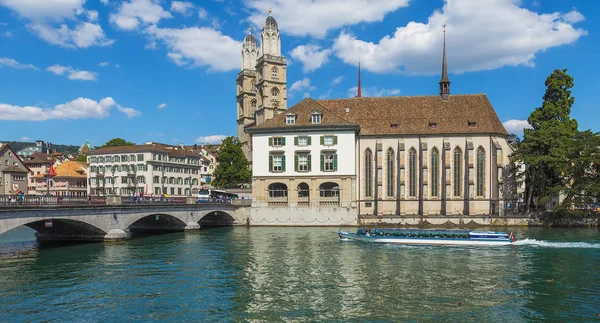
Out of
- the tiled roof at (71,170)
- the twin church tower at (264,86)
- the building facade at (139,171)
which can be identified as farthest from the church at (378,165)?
the tiled roof at (71,170)

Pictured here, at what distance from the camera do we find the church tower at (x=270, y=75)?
370ft

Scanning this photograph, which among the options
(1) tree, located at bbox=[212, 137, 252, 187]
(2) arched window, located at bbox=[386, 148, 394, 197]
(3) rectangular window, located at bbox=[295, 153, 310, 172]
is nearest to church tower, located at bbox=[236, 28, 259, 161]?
(1) tree, located at bbox=[212, 137, 252, 187]

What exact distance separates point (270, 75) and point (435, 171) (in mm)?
59732

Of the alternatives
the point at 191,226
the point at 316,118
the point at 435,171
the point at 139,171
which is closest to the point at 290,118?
the point at 316,118

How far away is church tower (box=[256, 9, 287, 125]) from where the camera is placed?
370 feet

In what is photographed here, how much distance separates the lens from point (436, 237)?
43250 millimetres

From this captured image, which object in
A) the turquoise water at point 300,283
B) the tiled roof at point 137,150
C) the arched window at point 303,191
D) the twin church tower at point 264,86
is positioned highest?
the twin church tower at point 264,86

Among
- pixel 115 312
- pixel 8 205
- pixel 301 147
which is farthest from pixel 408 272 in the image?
pixel 301 147

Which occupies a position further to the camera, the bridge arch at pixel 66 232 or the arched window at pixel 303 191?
the arched window at pixel 303 191

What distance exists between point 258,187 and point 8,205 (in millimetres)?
34049

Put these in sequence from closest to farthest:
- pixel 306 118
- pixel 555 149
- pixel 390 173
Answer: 1. pixel 555 149
2. pixel 306 118
3. pixel 390 173

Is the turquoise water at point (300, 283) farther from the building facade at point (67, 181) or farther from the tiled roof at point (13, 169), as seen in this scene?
the building facade at point (67, 181)

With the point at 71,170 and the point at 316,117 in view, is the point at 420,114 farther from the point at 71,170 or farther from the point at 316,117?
the point at 71,170

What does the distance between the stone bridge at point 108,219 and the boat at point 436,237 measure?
19523 mm
